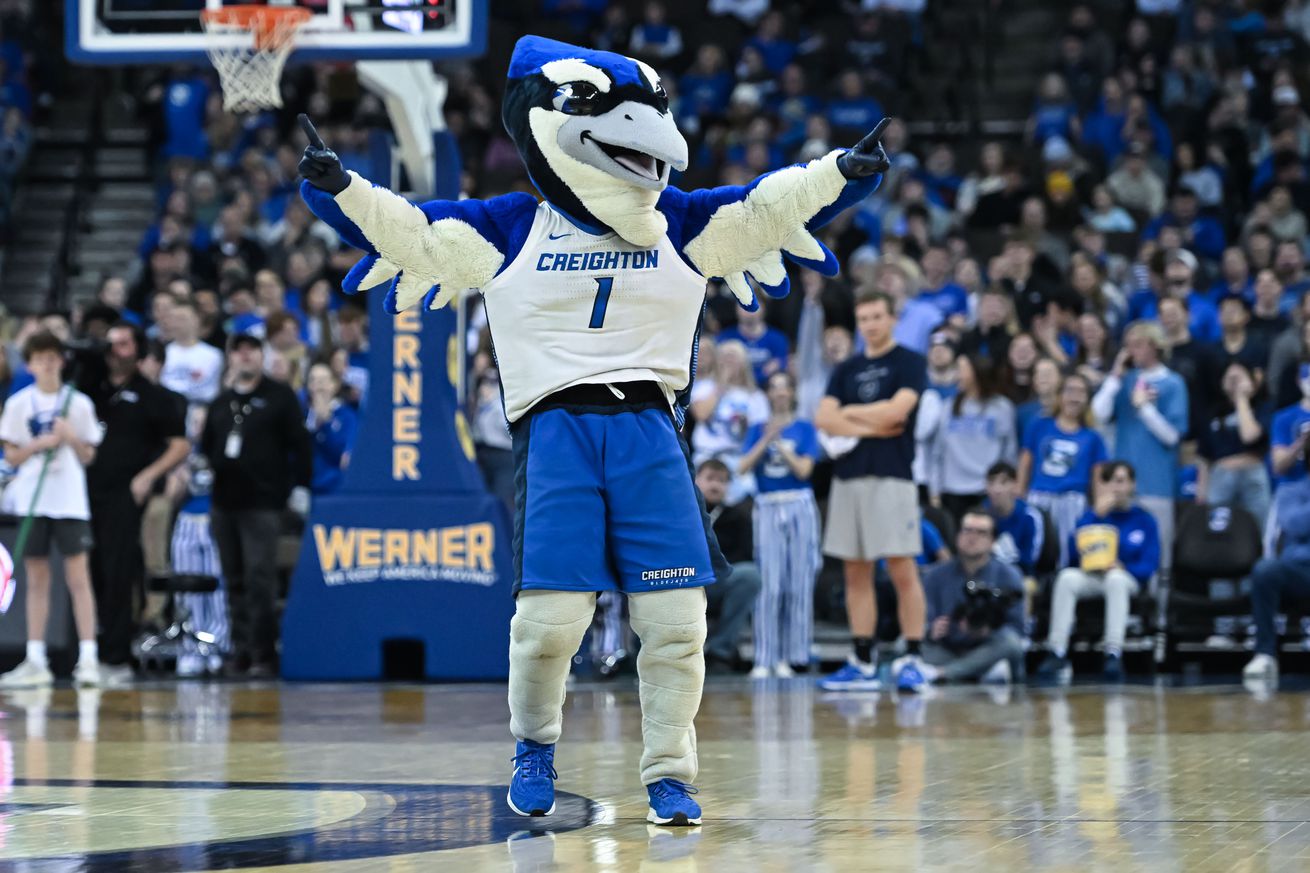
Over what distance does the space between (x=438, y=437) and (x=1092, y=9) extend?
10.2 meters

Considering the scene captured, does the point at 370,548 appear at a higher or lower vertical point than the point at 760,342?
lower

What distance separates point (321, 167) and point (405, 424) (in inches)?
241

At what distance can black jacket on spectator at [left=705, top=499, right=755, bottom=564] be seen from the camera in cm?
1277

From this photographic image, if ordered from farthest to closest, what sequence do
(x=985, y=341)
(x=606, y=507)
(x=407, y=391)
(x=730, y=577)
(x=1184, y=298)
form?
(x=1184, y=298), (x=985, y=341), (x=730, y=577), (x=407, y=391), (x=606, y=507)

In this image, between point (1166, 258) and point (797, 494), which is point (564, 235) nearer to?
point (797, 494)

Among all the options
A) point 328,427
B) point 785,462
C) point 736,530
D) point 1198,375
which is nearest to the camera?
point 785,462

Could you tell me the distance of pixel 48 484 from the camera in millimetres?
12328

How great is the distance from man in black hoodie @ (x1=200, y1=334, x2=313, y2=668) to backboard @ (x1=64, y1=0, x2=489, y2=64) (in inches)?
108

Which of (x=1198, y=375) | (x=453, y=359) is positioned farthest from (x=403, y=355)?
(x=1198, y=375)

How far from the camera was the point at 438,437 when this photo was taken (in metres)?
12.0

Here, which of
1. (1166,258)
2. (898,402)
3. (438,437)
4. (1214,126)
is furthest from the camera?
(1214,126)

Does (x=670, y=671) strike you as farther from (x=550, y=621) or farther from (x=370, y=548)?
(x=370, y=548)

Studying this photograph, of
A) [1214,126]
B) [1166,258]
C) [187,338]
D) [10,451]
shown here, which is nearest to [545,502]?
[10,451]

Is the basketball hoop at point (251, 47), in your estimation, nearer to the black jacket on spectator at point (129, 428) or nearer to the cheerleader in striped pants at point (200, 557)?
the black jacket on spectator at point (129, 428)
